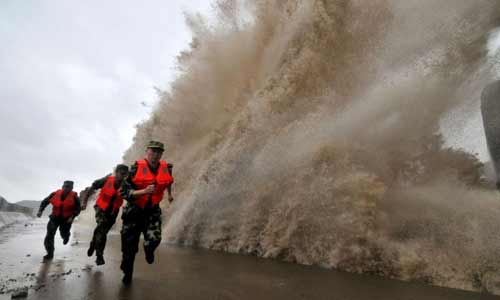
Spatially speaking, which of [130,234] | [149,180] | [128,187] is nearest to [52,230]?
[130,234]

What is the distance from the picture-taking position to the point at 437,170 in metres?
7.82

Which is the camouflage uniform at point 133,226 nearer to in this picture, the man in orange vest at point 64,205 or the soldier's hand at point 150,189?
the soldier's hand at point 150,189

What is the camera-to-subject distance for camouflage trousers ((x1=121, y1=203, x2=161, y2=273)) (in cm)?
499

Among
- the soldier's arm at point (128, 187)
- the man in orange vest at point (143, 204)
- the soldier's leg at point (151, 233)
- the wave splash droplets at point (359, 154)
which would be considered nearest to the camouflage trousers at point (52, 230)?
the man in orange vest at point (143, 204)

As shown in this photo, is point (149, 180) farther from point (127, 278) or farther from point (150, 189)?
point (127, 278)

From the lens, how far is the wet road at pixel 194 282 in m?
4.43

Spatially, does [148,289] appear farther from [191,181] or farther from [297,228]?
[191,181]

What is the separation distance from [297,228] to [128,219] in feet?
13.5

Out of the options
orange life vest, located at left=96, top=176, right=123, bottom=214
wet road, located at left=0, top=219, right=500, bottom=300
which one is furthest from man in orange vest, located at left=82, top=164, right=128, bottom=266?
wet road, located at left=0, top=219, right=500, bottom=300

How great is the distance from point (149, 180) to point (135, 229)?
2.27 feet

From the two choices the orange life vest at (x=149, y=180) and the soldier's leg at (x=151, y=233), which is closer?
the orange life vest at (x=149, y=180)

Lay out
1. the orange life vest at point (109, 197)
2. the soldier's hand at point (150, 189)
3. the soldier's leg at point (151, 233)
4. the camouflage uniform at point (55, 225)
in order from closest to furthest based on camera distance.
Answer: the soldier's hand at point (150, 189) → the soldier's leg at point (151, 233) → the orange life vest at point (109, 197) → the camouflage uniform at point (55, 225)

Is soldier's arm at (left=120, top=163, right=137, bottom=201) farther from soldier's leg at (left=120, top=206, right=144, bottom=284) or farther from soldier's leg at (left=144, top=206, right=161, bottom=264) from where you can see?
soldier's leg at (left=144, top=206, right=161, bottom=264)

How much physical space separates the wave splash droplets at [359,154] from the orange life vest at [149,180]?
383 centimetres
